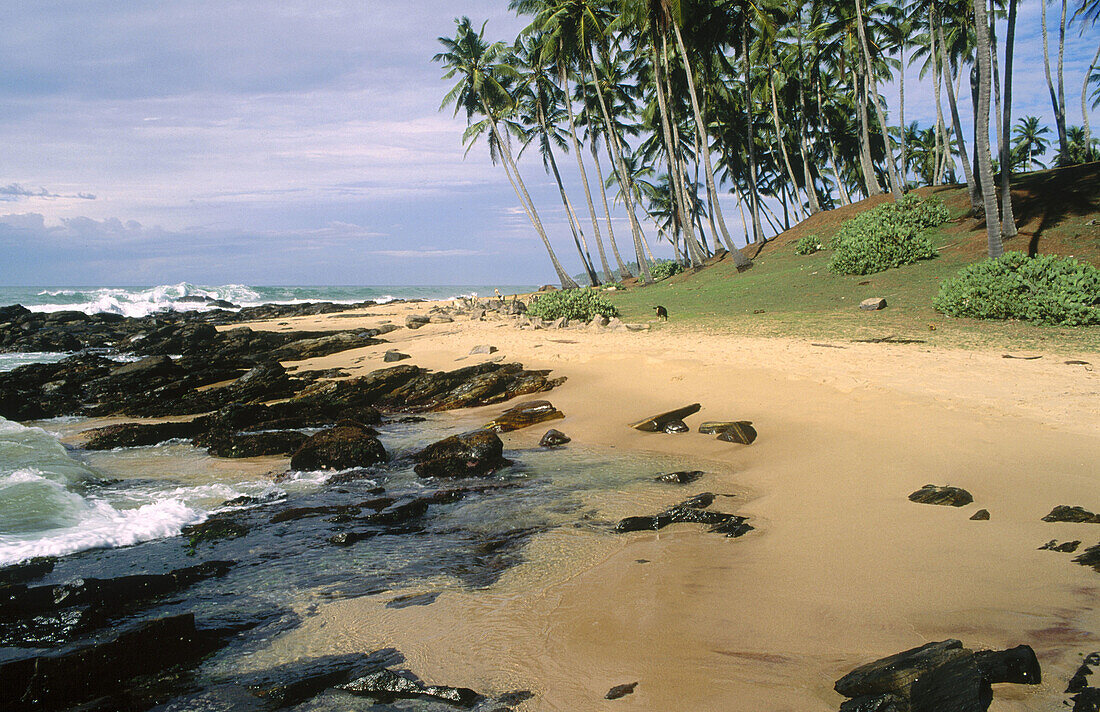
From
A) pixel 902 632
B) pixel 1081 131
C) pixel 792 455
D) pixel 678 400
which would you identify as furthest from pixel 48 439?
pixel 1081 131

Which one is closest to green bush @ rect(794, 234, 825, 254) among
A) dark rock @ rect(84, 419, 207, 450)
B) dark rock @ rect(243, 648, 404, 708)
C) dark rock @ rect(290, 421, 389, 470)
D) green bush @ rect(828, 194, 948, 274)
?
green bush @ rect(828, 194, 948, 274)

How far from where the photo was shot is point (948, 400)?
7465 millimetres

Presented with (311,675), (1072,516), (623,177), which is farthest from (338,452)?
(623,177)

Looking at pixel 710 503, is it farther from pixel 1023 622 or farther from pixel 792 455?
pixel 1023 622

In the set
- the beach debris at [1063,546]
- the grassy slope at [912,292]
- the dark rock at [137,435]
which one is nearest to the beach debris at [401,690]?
the beach debris at [1063,546]

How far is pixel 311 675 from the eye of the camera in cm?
302

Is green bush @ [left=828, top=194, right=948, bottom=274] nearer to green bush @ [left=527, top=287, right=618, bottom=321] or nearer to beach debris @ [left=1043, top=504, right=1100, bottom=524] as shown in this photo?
green bush @ [left=527, top=287, right=618, bottom=321]

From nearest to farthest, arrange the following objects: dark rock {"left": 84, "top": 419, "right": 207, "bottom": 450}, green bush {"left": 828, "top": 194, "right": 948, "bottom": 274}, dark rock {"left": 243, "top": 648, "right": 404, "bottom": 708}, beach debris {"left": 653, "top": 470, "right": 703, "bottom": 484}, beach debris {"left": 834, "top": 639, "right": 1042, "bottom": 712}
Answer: beach debris {"left": 834, "top": 639, "right": 1042, "bottom": 712} → dark rock {"left": 243, "top": 648, "right": 404, "bottom": 708} → beach debris {"left": 653, "top": 470, "right": 703, "bottom": 484} → dark rock {"left": 84, "top": 419, "right": 207, "bottom": 450} → green bush {"left": 828, "top": 194, "right": 948, "bottom": 274}

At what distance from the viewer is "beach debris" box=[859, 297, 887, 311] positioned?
14406 mm

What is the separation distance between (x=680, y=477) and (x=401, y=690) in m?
3.86

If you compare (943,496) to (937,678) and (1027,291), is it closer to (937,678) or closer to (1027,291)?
(937,678)

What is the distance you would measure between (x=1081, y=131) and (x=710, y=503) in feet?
219

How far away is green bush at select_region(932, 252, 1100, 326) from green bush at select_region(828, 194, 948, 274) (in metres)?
5.23

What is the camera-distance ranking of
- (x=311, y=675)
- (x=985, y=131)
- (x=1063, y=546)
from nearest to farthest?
(x=311, y=675), (x=1063, y=546), (x=985, y=131)
